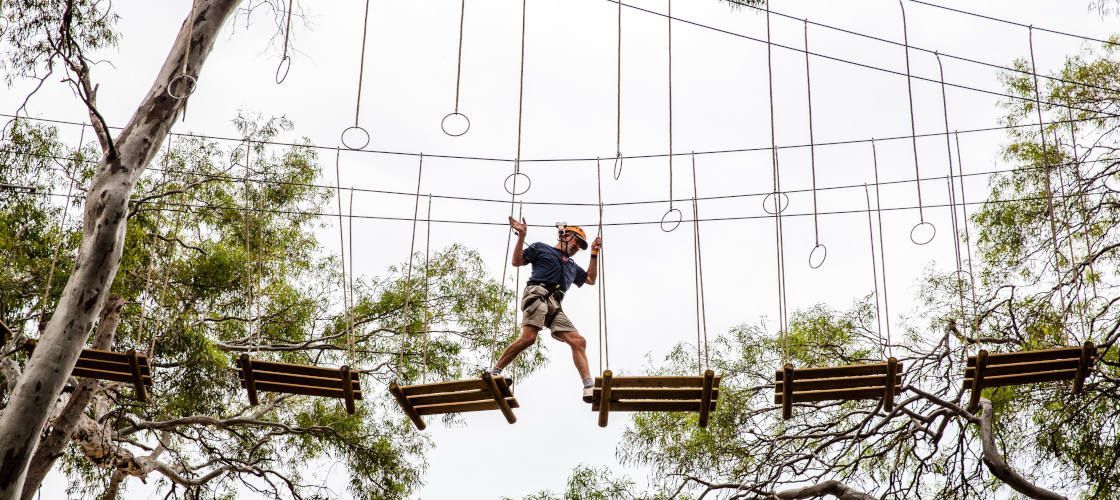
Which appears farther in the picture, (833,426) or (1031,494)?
(833,426)

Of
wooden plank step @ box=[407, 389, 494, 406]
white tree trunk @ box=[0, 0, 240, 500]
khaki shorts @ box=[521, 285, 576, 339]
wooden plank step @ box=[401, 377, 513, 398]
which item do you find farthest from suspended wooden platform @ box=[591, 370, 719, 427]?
white tree trunk @ box=[0, 0, 240, 500]

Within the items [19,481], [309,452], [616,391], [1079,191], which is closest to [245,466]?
[309,452]

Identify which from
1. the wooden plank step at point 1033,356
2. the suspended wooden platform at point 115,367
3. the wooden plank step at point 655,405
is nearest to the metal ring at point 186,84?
the suspended wooden platform at point 115,367

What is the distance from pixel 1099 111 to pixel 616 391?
5.92 meters

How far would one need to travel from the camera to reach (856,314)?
36.4ft

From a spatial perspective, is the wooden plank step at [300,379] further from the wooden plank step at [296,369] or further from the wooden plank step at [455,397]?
the wooden plank step at [455,397]

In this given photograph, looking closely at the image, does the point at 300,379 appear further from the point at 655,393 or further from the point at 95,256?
the point at 655,393

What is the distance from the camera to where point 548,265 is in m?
7.70

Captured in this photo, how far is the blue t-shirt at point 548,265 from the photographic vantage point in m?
7.66

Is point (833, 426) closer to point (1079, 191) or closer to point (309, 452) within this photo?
point (1079, 191)

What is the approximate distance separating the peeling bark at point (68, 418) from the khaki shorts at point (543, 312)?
183 inches

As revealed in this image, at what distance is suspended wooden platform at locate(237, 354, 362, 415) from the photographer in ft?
22.5

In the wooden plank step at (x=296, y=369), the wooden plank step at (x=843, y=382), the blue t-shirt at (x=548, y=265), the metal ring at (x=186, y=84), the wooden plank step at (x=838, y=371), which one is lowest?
the wooden plank step at (x=843, y=382)

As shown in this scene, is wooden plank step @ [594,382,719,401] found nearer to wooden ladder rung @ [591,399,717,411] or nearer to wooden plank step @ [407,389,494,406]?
wooden ladder rung @ [591,399,717,411]
